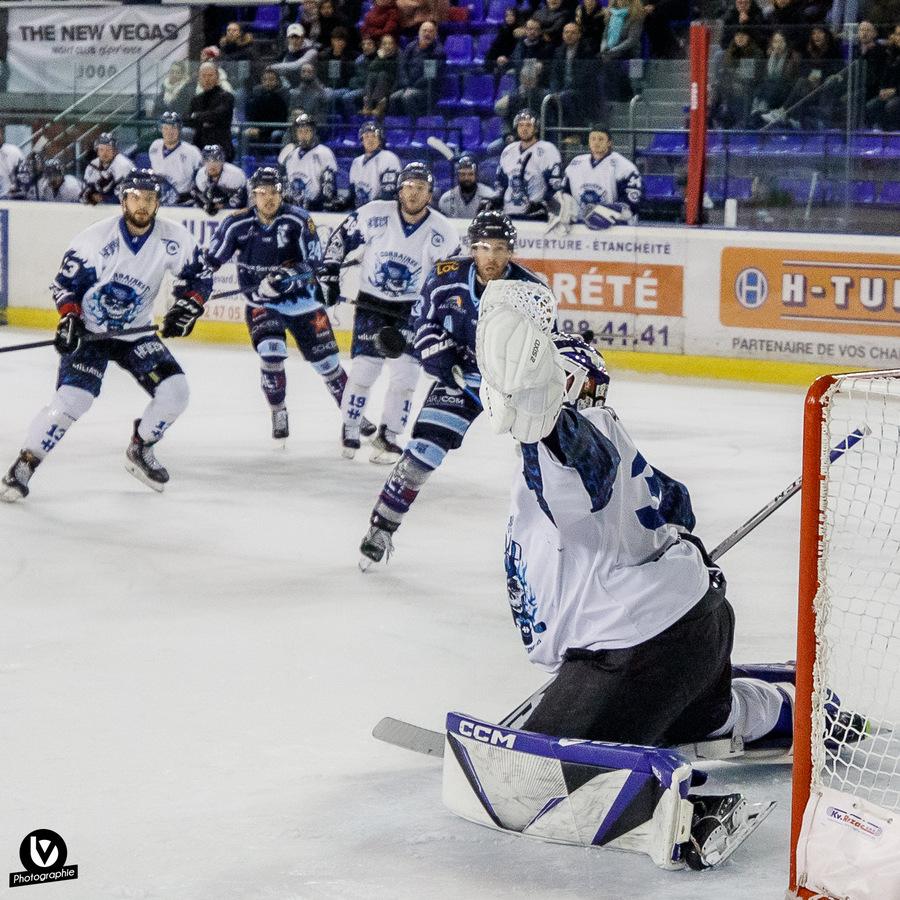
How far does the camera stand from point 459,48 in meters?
13.0

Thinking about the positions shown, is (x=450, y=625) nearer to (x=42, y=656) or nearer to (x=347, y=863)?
(x=42, y=656)

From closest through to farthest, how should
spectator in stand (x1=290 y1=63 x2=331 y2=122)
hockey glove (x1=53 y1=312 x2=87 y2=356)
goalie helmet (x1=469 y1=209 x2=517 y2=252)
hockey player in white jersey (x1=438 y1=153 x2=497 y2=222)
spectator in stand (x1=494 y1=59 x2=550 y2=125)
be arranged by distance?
goalie helmet (x1=469 y1=209 x2=517 y2=252) → hockey glove (x1=53 y1=312 x2=87 y2=356) → hockey player in white jersey (x1=438 y1=153 x2=497 y2=222) → spectator in stand (x1=494 y1=59 x2=550 y2=125) → spectator in stand (x1=290 y1=63 x2=331 y2=122)

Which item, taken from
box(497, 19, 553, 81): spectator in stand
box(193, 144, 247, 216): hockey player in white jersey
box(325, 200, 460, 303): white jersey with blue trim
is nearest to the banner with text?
box(193, 144, 247, 216): hockey player in white jersey

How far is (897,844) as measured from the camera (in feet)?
8.09

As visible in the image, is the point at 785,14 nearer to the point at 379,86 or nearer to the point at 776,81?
the point at 776,81

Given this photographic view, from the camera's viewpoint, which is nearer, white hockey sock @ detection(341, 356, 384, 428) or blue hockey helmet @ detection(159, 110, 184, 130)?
white hockey sock @ detection(341, 356, 384, 428)

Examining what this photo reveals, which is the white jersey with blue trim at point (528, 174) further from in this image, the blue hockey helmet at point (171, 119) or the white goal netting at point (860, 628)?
the white goal netting at point (860, 628)

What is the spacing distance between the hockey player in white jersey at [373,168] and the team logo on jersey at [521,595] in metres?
8.23

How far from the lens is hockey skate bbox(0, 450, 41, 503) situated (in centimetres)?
621

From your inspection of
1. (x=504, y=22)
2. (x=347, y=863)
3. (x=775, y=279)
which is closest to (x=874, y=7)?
(x=775, y=279)

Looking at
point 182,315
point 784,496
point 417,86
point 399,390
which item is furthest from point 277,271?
point 417,86

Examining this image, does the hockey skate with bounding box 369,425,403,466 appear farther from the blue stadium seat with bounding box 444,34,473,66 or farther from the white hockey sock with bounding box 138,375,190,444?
the blue stadium seat with bounding box 444,34,473,66

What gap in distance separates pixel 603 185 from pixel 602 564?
743cm

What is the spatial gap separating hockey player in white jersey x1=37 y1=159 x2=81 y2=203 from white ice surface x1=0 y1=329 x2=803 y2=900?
191 inches
